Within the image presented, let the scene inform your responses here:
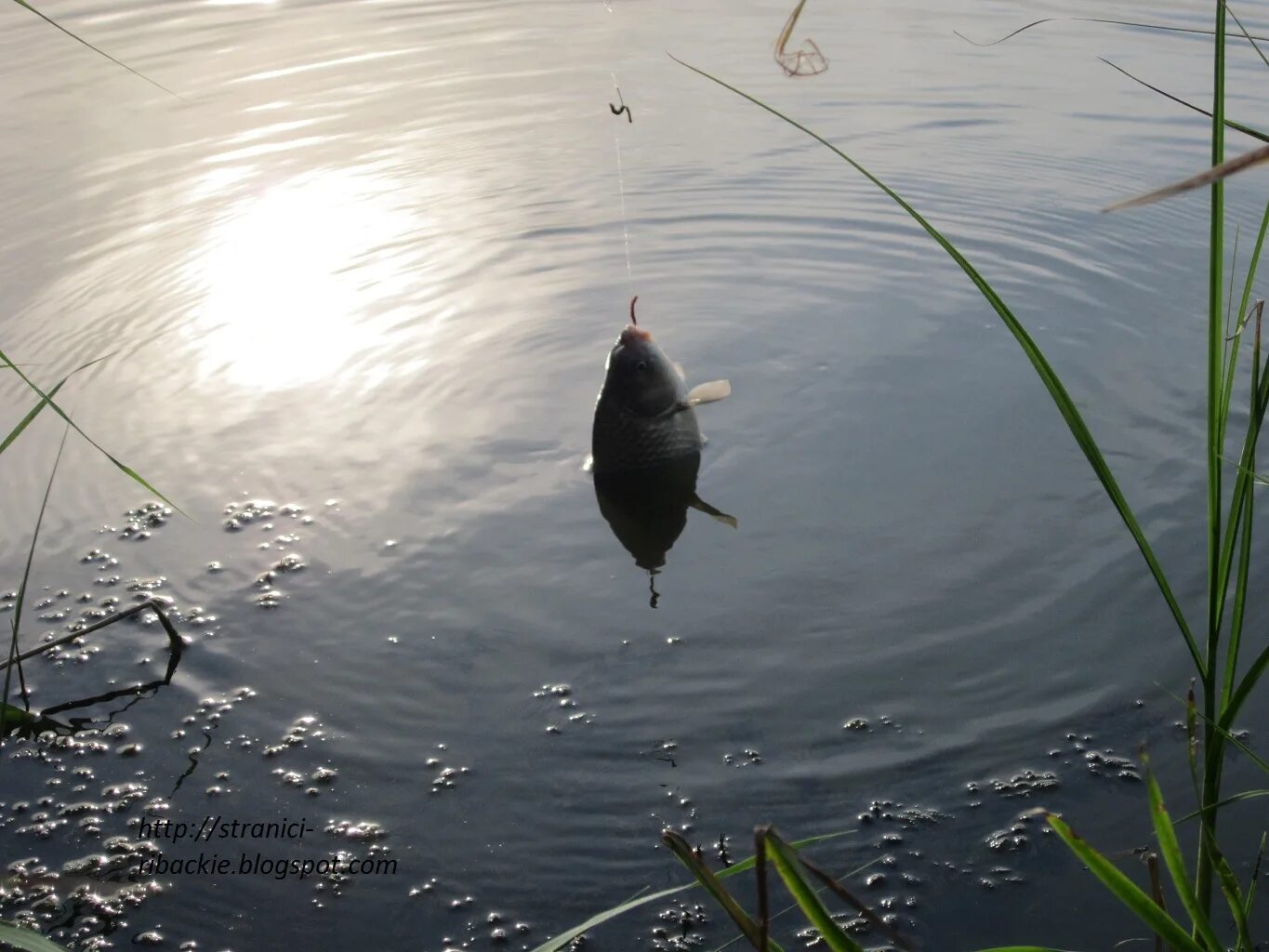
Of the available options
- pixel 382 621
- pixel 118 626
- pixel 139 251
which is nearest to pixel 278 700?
pixel 382 621

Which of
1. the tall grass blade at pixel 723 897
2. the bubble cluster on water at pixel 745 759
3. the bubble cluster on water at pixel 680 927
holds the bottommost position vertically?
the bubble cluster on water at pixel 680 927

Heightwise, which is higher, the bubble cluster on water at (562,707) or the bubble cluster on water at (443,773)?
the bubble cluster on water at (562,707)

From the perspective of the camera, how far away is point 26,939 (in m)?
1.79

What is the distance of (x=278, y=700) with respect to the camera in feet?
→ 11.6

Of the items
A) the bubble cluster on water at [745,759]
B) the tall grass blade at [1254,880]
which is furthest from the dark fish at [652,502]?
the tall grass blade at [1254,880]

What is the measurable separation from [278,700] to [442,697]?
18.4 inches

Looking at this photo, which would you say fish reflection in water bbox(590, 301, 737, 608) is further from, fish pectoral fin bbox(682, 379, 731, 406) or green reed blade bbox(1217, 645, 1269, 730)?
green reed blade bbox(1217, 645, 1269, 730)

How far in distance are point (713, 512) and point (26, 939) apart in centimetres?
289

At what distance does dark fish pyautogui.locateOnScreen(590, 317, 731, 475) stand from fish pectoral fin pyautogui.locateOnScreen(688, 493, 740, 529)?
0.63 feet

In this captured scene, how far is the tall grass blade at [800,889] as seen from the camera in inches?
54.6

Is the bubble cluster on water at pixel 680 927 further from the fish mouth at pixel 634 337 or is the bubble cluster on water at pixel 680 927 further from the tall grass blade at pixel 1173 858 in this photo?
the fish mouth at pixel 634 337

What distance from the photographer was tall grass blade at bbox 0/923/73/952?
175 cm

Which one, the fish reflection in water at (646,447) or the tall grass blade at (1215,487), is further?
the fish reflection in water at (646,447)

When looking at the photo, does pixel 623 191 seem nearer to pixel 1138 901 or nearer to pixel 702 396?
pixel 702 396
